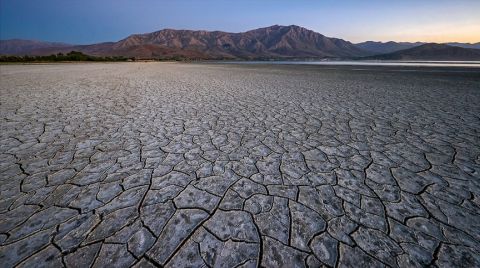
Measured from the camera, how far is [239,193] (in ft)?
6.19

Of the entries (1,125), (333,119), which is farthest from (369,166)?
(1,125)

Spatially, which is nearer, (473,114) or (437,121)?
(437,121)

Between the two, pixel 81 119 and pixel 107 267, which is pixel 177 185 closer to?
pixel 107 267

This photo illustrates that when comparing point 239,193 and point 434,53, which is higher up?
point 434,53

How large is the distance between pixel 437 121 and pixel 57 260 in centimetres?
526

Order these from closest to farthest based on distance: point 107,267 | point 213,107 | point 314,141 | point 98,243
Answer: point 107,267
point 98,243
point 314,141
point 213,107

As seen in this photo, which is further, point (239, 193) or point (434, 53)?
point (434, 53)

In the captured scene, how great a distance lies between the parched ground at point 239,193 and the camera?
1326 mm

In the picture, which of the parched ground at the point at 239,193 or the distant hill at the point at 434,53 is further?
the distant hill at the point at 434,53

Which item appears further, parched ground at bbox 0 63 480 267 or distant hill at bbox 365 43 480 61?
distant hill at bbox 365 43 480 61

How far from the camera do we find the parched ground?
52.2 inches

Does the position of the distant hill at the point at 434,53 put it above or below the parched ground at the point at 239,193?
above

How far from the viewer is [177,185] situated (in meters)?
2.00

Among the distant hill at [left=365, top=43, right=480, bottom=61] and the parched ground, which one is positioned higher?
the distant hill at [left=365, top=43, right=480, bottom=61]
